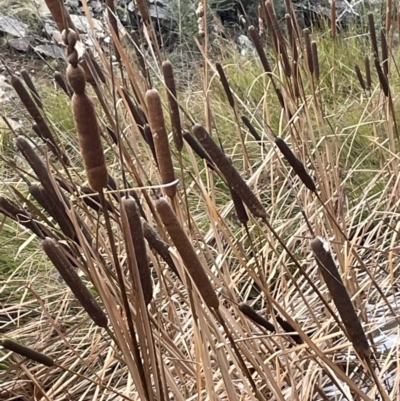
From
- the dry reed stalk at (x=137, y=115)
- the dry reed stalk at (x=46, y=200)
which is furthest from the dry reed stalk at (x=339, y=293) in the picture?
the dry reed stalk at (x=137, y=115)

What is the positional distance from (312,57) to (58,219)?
0.63 m

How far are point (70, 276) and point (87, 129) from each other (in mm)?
159

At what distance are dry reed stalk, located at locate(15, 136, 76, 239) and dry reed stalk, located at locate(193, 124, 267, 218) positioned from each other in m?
0.14

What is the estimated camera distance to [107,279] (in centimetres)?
65

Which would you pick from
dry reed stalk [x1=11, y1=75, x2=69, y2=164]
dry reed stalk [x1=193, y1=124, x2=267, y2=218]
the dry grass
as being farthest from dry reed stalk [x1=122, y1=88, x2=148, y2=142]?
dry reed stalk [x1=193, y1=124, x2=267, y2=218]

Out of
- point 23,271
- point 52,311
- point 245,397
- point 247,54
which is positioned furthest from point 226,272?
point 247,54

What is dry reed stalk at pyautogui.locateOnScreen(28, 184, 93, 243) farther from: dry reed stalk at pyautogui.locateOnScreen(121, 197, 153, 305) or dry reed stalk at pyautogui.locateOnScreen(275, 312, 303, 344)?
dry reed stalk at pyautogui.locateOnScreen(275, 312, 303, 344)

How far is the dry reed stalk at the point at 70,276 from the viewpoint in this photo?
51 centimetres

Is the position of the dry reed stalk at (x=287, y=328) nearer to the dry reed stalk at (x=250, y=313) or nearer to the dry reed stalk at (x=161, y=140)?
the dry reed stalk at (x=250, y=313)

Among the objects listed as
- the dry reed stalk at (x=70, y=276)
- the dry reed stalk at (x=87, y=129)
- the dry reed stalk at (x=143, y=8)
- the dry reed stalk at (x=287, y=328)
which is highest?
the dry reed stalk at (x=143, y=8)

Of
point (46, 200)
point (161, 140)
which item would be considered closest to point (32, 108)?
point (46, 200)

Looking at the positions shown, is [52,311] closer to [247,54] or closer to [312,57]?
[312,57]

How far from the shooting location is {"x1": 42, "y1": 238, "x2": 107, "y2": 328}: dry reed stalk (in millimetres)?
508

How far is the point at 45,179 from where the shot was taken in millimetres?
597
